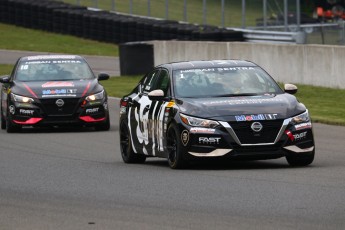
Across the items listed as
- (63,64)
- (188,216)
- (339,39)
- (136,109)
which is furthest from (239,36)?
(188,216)

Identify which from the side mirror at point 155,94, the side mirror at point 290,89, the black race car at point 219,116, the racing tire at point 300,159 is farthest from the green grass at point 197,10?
the racing tire at point 300,159

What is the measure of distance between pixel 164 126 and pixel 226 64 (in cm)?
134

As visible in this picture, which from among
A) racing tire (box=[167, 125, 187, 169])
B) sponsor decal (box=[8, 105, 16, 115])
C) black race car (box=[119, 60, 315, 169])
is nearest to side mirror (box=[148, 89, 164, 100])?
black race car (box=[119, 60, 315, 169])

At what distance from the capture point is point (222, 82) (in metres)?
14.7

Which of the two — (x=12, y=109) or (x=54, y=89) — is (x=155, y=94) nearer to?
(x=54, y=89)

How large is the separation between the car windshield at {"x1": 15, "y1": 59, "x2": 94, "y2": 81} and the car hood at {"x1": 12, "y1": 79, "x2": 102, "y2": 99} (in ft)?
1.35

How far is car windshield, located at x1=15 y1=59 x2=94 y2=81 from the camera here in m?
22.7

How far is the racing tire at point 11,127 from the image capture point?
72.1ft

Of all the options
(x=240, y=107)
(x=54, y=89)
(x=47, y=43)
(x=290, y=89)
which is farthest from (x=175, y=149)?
(x=47, y=43)

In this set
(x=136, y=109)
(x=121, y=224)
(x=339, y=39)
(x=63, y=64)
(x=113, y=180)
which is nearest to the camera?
(x=121, y=224)

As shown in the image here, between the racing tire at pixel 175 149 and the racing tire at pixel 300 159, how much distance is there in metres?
1.23

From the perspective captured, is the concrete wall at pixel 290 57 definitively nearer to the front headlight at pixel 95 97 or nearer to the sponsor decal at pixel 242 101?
the front headlight at pixel 95 97

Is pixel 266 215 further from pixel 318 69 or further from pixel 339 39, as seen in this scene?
pixel 339 39

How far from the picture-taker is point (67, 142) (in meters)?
19.7
